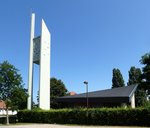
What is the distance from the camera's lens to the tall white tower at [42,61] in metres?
48.8

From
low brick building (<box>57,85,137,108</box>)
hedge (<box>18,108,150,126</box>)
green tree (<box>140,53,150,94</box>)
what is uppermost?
green tree (<box>140,53,150,94</box>)

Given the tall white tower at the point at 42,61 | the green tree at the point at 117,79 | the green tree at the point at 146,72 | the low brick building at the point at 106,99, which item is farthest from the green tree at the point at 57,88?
the green tree at the point at 146,72

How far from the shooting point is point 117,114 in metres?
34.5

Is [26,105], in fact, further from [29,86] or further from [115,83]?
[115,83]

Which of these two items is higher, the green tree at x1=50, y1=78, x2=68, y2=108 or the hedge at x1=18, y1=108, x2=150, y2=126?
the green tree at x1=50, y1=78, x2=68, y2=108

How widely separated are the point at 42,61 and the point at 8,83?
9.72 meters

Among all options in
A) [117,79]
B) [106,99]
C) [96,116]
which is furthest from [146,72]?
[117,79]

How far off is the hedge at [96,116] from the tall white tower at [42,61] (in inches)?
236

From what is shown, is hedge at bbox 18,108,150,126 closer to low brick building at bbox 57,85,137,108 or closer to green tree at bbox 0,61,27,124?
green tree at bbox 0,61,27,124

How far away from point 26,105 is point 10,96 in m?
7.43

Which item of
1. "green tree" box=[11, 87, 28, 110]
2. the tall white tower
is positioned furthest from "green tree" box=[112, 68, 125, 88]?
"green tree" box=[11, 87, 28, 110]

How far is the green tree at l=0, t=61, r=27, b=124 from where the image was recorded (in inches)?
1615

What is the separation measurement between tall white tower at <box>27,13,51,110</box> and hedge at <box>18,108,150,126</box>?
5999 millimetres

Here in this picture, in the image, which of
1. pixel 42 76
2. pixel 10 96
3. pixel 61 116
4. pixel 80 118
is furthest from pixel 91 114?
pixel 42 76
